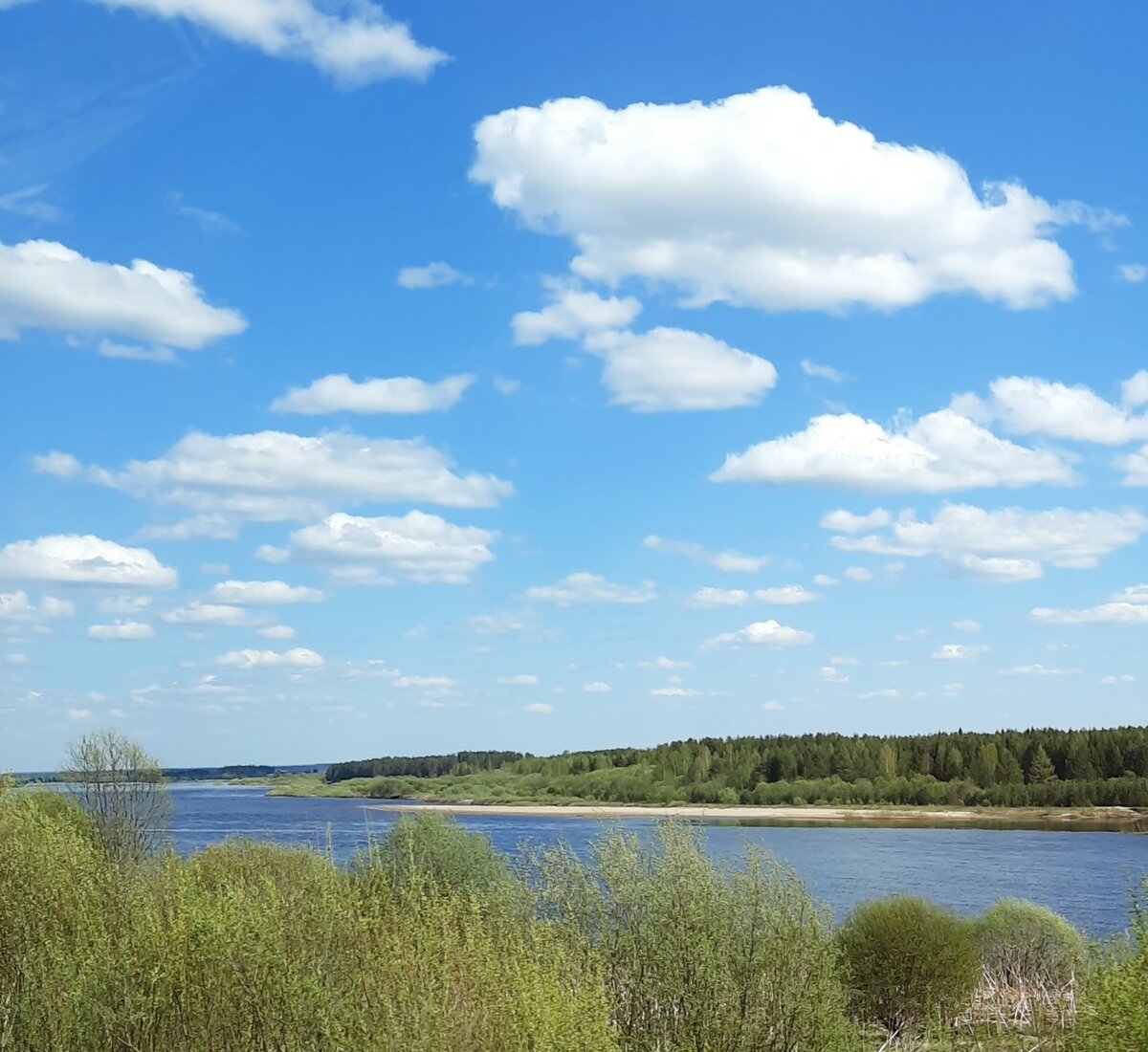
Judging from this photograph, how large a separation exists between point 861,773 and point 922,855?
5307 cm

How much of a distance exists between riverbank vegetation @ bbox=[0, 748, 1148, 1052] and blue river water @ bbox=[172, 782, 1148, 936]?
189cm

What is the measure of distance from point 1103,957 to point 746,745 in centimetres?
12651

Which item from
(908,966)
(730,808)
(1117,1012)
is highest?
(1117,1012)

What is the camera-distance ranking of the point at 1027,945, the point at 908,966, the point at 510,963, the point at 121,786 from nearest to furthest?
the point at 510,963 → the point at 908,966 → the point at 1027,945 → the point at 121,786

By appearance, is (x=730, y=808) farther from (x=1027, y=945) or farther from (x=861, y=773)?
(x=1027, y=945)

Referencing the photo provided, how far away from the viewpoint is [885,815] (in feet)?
361

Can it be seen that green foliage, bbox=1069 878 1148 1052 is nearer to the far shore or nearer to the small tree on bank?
the small tree on bank

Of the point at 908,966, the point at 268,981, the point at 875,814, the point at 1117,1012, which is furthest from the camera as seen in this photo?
the point at 875,814

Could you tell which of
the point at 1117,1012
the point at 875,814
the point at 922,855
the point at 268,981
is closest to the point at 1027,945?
the point at 1117,1012

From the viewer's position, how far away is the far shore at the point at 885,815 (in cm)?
9869

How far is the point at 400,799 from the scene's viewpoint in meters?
162

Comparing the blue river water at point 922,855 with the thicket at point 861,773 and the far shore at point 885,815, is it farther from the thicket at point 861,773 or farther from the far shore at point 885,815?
the thicket at point 861,773

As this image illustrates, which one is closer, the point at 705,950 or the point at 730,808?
the point at 705,950

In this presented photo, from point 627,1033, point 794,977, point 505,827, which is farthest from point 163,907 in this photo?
point 505,827
